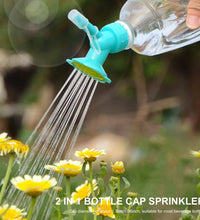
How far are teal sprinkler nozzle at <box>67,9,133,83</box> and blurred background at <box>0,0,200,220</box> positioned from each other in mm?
1147

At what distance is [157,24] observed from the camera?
766 mm

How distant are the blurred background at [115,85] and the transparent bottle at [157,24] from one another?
0.90 metres

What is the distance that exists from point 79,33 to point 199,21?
5.99 feet

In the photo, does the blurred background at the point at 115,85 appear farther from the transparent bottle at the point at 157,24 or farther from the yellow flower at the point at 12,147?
the yellow flower at the point at 12,147

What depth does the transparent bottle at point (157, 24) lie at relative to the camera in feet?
2.35

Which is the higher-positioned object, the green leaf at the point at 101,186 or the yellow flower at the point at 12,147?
the yellow flower at the point at 12,147

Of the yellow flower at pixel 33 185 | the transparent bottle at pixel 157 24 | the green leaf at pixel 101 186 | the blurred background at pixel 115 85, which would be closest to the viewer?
the yellow flower at pixel 33 185

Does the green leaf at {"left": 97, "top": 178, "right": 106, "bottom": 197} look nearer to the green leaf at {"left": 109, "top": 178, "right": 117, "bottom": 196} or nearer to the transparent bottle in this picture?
the green leaf at {"left": 109, "top": 178, "right": 117, "bottom": 196}

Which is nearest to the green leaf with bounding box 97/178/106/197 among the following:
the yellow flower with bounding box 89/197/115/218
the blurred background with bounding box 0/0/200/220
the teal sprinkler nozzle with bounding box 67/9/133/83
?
the yellow flower with bounding box 89/197/115/218

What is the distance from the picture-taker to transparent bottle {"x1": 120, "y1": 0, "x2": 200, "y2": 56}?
2.35ft

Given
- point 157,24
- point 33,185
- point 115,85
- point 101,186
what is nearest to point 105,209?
point 101,186

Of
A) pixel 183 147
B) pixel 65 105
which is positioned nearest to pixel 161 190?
pixel 183 147

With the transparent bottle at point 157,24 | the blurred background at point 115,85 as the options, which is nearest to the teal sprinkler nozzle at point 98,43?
the transparent bottle at point 157,24

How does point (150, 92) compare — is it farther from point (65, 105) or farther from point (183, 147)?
point (65, 105)
